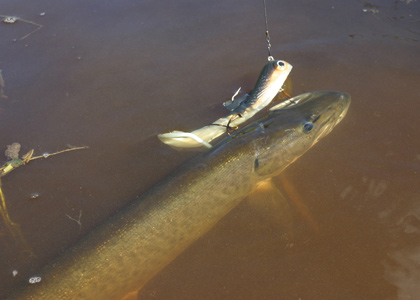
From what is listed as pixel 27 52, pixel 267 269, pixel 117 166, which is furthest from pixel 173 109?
pixel 27 52

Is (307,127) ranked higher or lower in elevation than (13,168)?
higher

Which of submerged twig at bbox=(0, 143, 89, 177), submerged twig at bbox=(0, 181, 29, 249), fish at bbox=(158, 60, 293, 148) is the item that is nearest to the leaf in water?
submerged twig at bbox=(0, 143, 89, 177)

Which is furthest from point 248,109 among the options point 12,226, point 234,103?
point 12,226

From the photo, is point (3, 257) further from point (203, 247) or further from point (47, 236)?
point (203, 247)

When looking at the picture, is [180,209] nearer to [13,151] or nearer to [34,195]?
[34,195]

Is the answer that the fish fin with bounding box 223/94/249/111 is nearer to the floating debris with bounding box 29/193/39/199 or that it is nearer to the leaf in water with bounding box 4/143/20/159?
the floating debris with bounding box 29/193/39/199

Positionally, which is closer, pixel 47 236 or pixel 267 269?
pixel 267 269
